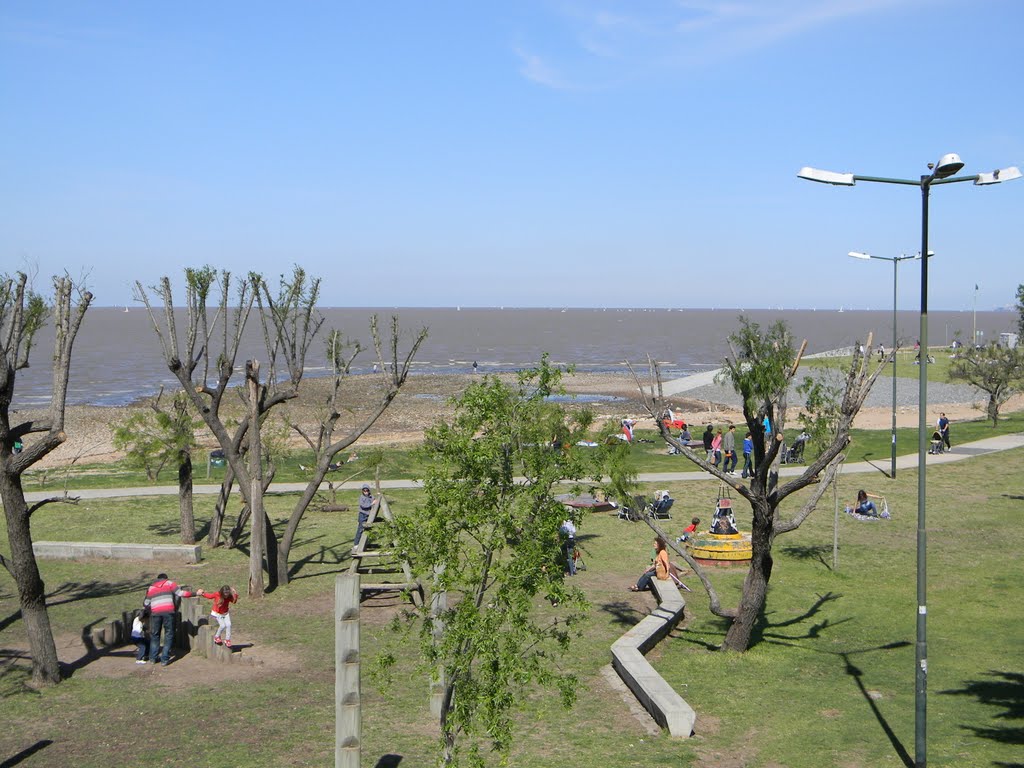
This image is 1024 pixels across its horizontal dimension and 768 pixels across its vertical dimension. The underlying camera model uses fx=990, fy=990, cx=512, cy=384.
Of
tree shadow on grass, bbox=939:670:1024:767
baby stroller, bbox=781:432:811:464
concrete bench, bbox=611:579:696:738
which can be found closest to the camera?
tree shadow on grass, bbox=939:670:1024:767

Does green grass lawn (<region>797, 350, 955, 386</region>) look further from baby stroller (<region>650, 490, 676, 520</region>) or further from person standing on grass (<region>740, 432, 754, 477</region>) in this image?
baby stroller (<region>650, 490, 676, 520</region>)

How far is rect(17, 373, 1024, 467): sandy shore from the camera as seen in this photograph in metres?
52.3

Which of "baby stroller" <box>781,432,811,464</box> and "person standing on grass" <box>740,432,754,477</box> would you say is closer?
"person standing on grass" <box>740,432,754,477</box>

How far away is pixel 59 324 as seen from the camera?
1520 cm

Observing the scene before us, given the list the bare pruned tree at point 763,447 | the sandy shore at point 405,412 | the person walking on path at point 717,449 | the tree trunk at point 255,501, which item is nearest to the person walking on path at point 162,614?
the tree trunk at point 255,501

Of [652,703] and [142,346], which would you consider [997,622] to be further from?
[142,346]

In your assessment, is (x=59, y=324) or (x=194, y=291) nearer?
(x=59, y=324)

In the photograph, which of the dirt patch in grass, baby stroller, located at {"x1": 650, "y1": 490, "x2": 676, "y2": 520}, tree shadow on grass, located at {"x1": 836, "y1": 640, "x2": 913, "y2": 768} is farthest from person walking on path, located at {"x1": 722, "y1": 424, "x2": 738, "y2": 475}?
the dirt patch in grass

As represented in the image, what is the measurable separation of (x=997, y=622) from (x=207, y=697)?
13932 mm

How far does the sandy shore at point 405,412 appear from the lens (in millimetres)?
52312

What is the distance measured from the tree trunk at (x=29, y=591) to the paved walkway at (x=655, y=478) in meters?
13.0

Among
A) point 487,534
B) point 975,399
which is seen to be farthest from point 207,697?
point 975,399

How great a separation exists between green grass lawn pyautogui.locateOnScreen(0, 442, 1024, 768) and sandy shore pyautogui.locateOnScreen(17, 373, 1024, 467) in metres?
26.4

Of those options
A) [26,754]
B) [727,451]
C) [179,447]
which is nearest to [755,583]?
[26,754]
